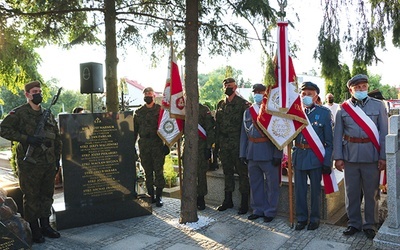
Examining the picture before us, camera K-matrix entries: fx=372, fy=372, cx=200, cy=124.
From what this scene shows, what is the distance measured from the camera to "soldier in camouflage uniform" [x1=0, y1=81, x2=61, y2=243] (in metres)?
4.52

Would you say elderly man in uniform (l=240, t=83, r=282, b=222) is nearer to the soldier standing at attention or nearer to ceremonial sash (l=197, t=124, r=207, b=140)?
the soldier standing at attention

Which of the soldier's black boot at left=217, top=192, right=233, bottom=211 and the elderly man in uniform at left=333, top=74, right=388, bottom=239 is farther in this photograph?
the soldier's black boot at left=217, top=192, right=233, bottom=211

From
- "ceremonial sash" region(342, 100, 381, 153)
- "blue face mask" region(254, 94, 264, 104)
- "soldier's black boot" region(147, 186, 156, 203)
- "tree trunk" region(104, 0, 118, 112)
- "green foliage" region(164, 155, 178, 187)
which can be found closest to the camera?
"ceremonial sash" region(342, 100, 381, 153)

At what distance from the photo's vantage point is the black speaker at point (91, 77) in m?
6.03

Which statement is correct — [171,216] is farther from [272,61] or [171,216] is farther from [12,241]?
[272,61]

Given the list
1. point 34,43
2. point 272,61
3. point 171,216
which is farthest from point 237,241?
point 34,43

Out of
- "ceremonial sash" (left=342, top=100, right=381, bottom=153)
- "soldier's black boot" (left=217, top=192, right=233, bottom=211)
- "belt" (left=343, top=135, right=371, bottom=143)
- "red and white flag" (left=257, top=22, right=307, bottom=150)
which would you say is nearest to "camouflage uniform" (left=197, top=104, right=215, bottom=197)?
"soldier's black boot" (left=217, top=192, right=233, bottom=211)

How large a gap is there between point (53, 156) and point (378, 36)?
4300 millimetres

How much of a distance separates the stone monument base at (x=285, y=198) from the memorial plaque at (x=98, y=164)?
124 cm

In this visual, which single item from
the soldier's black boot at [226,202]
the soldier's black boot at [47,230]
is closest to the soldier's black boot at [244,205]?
the soldier's black boot at [226,202]

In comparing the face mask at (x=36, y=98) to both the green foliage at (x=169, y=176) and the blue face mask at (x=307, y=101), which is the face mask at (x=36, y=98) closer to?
the blue face mask at (x=307, y=101)

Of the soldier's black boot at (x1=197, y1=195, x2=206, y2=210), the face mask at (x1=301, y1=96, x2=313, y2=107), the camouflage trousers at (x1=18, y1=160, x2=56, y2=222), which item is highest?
the face mask at (x1=301, y1=96, x2=313, y2=107)

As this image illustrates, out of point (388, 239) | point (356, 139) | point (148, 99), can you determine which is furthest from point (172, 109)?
point (388, 239)

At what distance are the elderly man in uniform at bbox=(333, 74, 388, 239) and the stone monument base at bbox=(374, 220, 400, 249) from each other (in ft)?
2.26
